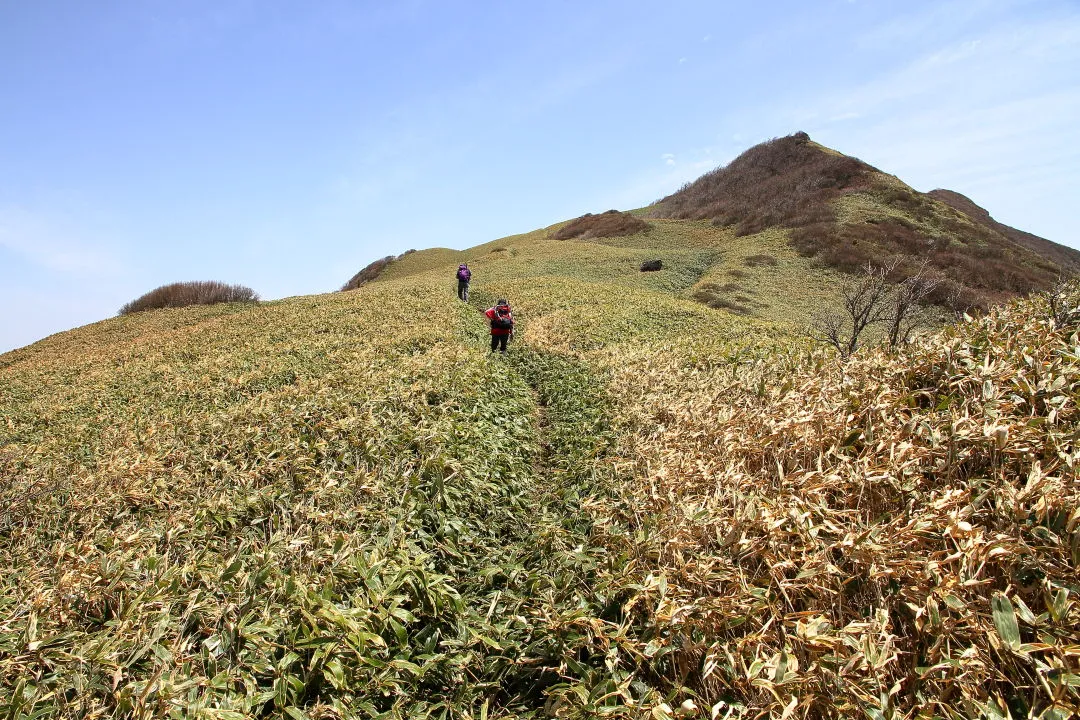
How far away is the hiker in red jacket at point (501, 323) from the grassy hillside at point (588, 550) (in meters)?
7.96

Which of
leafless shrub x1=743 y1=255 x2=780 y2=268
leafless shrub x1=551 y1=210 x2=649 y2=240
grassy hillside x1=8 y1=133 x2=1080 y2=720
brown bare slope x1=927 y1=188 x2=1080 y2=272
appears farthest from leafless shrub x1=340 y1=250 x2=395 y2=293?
brown bare slope x1=927 y1=188 x2=1080 y2=272

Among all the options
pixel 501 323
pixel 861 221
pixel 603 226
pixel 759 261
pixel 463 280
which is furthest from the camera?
pixel 603 226

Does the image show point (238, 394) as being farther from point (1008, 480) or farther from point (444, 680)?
point (1008, 480)

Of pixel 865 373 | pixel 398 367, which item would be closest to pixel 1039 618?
pixel 865 373

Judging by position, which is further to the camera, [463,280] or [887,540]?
[463,280]

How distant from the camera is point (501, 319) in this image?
19047 mm

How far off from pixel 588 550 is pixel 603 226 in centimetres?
6985

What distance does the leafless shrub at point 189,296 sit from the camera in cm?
3901

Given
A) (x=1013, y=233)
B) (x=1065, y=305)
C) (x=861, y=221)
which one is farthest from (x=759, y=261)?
(x=1013, y=233)

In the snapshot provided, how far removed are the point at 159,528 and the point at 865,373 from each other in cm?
1075

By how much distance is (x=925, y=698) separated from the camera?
3.65 metres

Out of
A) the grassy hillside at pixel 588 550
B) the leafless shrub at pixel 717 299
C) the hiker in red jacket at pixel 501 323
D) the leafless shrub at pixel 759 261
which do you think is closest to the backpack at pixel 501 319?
the hiker in red jacket at pixel 501 323

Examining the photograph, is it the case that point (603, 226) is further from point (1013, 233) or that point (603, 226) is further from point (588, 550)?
point (1013, 233)

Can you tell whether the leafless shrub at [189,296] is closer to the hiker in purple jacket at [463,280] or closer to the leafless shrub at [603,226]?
the hiker in purple jacket at [463,280]
